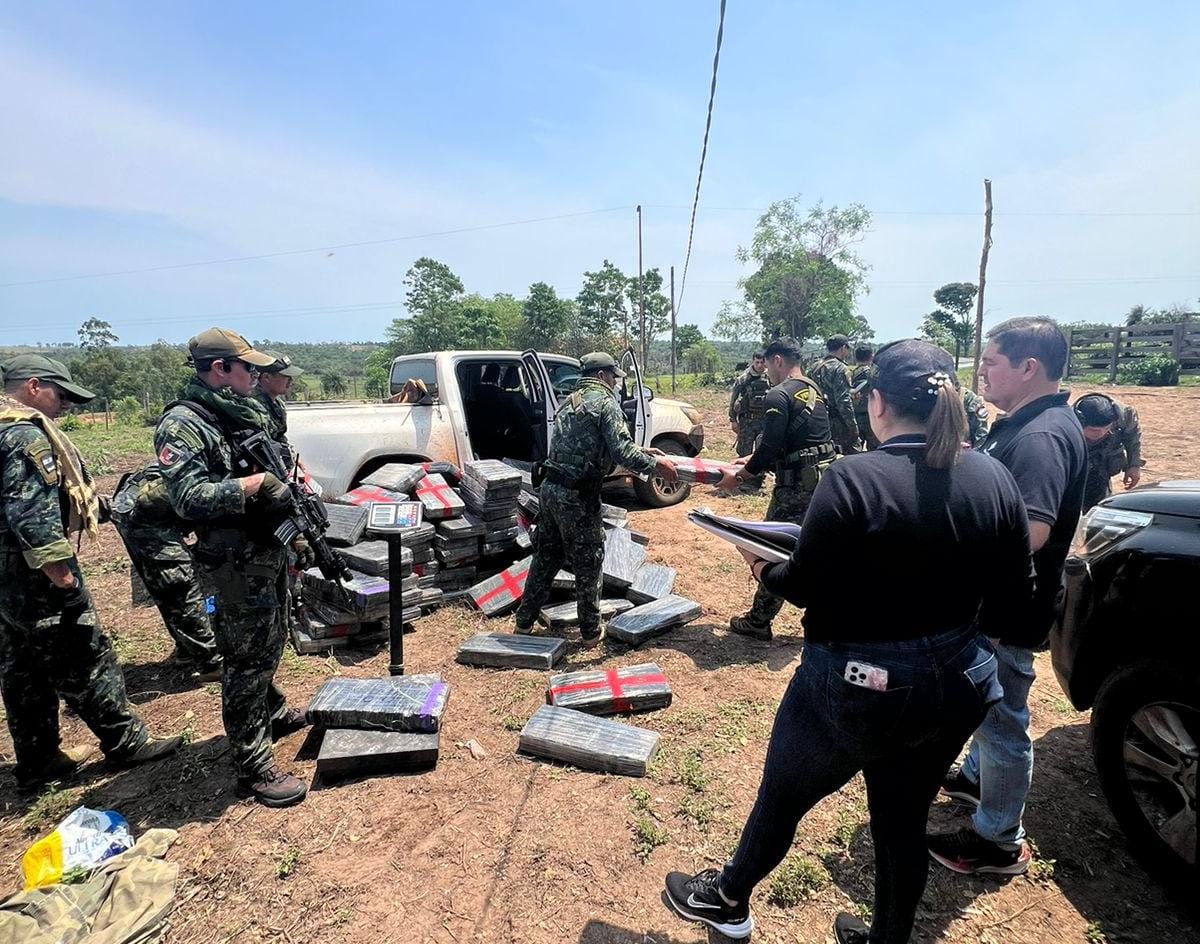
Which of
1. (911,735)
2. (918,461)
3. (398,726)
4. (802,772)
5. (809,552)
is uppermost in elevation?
(918,461)

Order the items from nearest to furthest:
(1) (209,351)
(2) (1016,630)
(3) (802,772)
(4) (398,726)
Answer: (3) (802,772) < (2) (1016,630) < (1) (209,351) < (4) (398,726)

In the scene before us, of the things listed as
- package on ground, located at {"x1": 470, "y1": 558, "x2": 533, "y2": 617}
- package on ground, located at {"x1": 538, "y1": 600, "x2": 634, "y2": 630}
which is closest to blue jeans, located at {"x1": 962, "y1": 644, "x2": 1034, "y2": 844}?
package on ground, located at {"x1": 538, "y1": 600, "x2": 634, "y2": 630}

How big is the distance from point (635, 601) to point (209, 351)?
3434mm

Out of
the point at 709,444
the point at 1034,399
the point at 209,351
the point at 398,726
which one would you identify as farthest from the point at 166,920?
the point at 709,444

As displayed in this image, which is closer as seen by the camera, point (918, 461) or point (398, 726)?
point (918, 461)

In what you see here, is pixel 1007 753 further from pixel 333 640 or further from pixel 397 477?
pixel 397 477

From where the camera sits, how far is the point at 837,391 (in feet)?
25.9

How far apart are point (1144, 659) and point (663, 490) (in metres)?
5.77

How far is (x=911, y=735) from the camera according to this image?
1525mm

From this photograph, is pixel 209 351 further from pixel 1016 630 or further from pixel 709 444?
pixel 709 444

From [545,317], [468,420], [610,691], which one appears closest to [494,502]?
[468,420]

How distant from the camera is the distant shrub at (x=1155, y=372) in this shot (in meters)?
18.8

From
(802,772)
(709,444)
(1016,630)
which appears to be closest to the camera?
(802,772)

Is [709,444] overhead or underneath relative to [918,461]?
underneath
